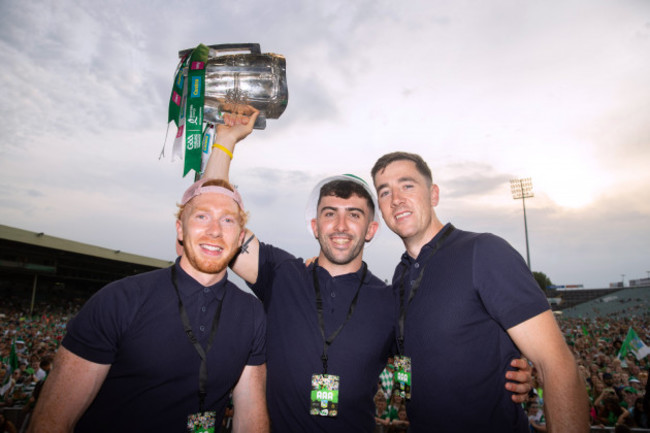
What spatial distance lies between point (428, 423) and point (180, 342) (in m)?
1.68

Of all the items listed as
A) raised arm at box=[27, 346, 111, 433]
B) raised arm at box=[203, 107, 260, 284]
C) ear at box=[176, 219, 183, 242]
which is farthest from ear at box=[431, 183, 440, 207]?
raised arm at box=[27, 346, 111, 433]

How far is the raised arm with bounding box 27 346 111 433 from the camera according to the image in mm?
1919

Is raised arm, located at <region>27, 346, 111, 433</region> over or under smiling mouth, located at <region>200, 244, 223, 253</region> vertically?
under

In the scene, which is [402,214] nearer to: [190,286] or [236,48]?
[190,286]

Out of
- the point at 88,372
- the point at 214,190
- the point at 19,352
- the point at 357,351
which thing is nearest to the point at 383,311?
the point at 357,351

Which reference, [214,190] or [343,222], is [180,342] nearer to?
[214,190]

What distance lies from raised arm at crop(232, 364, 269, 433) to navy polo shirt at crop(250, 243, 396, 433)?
59 mm

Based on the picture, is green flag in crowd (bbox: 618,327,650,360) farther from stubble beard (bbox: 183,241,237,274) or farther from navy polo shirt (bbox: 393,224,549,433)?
stubble beard (bbox: 183,241,237,274)

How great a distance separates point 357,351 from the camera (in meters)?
2.63

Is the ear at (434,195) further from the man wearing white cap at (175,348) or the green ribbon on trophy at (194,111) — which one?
the green ribbon on trophy at (194,111)

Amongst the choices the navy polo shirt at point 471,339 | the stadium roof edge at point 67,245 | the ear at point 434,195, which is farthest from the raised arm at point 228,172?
the stadium roof edge at point 67,245

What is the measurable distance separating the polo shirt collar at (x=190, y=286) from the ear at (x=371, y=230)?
1427mm

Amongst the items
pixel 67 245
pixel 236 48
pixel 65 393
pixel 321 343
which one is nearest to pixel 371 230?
→ pixel 321 343

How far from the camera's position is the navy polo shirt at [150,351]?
82.6 inches
